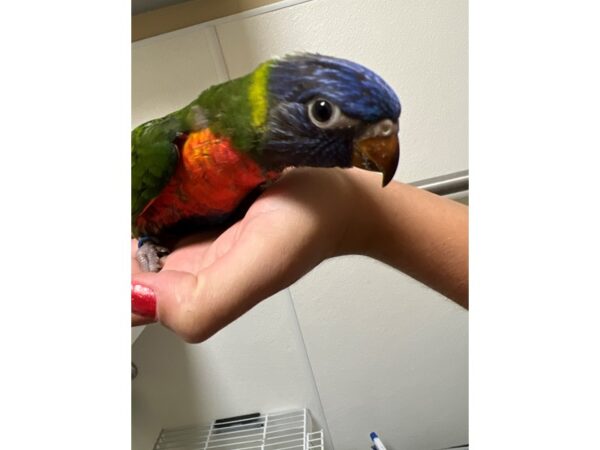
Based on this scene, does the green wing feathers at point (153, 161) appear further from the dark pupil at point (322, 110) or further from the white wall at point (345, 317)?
the white wall at point (345, 317)

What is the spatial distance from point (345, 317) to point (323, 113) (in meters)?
0.67

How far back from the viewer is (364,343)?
1041 millimetres

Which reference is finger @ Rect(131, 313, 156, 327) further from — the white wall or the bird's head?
the white wall

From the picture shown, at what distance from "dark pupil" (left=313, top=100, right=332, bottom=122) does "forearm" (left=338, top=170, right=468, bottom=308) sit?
0.29 ft

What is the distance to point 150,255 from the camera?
50 centimetres

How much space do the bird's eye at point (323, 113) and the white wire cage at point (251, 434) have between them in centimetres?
80

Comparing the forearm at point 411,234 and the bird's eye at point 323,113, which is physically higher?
the bird's eye at point 323,113

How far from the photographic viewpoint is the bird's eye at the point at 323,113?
0.38 m

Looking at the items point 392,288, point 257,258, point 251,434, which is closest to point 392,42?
point 392,288

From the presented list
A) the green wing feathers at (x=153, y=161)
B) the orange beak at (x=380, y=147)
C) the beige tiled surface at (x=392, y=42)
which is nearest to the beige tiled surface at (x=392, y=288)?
the beige tiled surface at (x=392, y=42)
